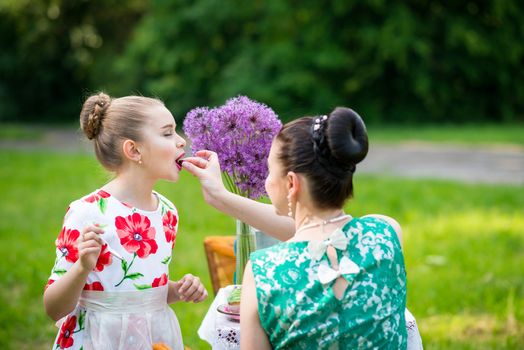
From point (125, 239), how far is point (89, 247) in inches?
10.5

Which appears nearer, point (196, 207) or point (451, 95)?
point (196, 207)

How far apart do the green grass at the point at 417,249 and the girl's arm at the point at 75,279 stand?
545 mm

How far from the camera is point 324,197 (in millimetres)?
1905

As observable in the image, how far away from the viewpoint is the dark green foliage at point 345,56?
59.0 ft

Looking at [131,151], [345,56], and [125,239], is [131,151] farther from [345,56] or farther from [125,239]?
[345,56]

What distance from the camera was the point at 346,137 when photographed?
1843mm

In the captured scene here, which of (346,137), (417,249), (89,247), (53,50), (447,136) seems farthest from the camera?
(53,50)

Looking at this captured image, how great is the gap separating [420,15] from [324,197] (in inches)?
701

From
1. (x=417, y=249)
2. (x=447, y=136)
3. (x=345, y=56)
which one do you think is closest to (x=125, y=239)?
(x=417, y=249)

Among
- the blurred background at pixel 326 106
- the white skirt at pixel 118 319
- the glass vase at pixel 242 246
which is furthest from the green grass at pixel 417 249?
the glass vase at pixel 242 246

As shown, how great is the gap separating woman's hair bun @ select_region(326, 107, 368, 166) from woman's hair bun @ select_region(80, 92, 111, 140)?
95cm

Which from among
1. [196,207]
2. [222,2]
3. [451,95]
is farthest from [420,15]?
[196,207]

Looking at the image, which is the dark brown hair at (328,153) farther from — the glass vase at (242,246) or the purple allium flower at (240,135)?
the glass vase at (242,246)

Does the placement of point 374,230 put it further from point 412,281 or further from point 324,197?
point 412,281
